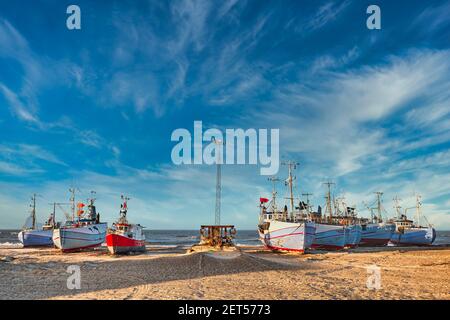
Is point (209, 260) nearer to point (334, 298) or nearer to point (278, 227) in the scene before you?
point (334, 298)

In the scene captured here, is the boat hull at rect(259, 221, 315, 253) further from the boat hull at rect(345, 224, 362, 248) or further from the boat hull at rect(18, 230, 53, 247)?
the boat hull at rect(18, 230, 53, 247)

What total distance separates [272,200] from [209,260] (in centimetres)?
4974

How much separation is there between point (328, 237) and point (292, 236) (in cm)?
1027

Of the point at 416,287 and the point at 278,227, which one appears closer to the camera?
the point at 416,287

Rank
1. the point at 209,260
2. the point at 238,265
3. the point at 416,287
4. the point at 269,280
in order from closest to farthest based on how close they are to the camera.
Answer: the point at 416,287
the point at 269,280
the point at 238,265
the point at 209,260

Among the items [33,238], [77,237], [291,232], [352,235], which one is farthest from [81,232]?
[352,235]

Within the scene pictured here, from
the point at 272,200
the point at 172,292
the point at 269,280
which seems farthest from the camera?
the point at 272,200

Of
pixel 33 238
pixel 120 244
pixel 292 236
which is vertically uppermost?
pixel 292 236

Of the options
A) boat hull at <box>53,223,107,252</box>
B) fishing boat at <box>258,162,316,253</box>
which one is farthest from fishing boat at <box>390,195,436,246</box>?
boat hull at <box>53,223,107,252</box>

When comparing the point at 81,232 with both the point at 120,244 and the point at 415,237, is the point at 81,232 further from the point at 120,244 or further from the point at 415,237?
the point at 415,237

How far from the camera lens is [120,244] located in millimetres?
49625

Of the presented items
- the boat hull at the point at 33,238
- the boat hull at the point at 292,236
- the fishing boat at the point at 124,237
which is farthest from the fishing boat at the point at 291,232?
the boat hull at the point at 33,238

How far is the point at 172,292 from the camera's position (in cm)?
1705
